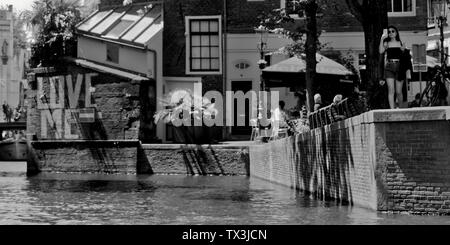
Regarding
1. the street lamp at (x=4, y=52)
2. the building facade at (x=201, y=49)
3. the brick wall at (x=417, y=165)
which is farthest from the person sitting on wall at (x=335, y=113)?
the street lamp at (x=4, y=52)

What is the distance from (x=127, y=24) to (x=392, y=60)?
76.9 ft

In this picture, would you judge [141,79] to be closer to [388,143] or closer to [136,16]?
[136,16]

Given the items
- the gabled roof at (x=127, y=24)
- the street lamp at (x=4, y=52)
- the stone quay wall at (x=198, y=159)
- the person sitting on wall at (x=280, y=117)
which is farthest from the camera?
the street lamp at (x=4, y=52)

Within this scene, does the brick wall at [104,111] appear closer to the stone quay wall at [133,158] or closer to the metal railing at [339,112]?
the stone quay wall at [133,158]

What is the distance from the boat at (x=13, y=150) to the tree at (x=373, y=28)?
144 ft

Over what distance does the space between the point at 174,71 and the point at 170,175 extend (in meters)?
5.39

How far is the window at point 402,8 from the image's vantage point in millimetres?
34094

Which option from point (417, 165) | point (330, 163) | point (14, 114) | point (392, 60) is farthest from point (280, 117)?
point (14, 114)

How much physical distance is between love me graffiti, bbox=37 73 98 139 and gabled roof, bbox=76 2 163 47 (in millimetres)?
2403

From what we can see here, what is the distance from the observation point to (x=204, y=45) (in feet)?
117

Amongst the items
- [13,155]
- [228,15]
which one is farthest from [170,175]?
[13,155]

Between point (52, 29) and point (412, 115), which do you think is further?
point (52, 29)

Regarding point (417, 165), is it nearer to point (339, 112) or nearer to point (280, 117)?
point (339, 112)

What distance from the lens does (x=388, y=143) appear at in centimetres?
1399
